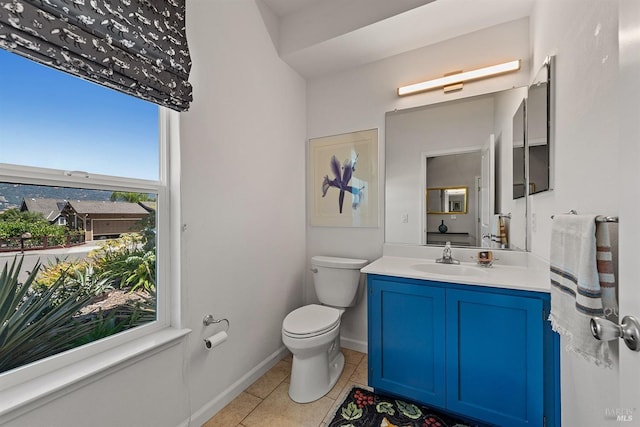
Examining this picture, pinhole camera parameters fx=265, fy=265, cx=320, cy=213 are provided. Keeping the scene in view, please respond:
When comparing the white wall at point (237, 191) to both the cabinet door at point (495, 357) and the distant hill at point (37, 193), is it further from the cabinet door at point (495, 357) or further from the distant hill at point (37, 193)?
the cabinet door at point (495, 357)

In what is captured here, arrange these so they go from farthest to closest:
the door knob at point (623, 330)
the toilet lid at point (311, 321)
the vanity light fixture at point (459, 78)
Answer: the vanity light fixture at point (459, 78) < the toilet lid at point (311, 321) < the door knob at point (623, 330)

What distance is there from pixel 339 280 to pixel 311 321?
17.7 inches

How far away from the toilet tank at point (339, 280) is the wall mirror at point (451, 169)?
40cm

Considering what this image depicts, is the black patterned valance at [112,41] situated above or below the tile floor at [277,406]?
above

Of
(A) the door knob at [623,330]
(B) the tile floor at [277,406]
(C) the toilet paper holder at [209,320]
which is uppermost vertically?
(A) the door knob at [623,330]

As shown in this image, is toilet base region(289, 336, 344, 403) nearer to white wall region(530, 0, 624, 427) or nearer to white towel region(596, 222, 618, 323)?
white wall region(530, 0, 624, 427)

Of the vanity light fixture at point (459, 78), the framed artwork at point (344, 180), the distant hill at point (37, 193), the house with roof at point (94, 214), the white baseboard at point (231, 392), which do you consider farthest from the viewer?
the framed artwork at point (344, 180)

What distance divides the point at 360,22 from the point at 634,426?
221 centimetres

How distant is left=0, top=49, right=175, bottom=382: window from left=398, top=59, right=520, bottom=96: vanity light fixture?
1.73 meters

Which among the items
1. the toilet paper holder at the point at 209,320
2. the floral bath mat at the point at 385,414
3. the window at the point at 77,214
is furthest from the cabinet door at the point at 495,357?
the window at the point at 77,214

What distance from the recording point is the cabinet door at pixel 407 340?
1522 mm

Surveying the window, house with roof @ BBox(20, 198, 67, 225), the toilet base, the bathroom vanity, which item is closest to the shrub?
the window

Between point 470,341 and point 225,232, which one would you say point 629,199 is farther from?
point 225,232

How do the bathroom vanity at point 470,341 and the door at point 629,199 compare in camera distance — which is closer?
the door at point 629,199
